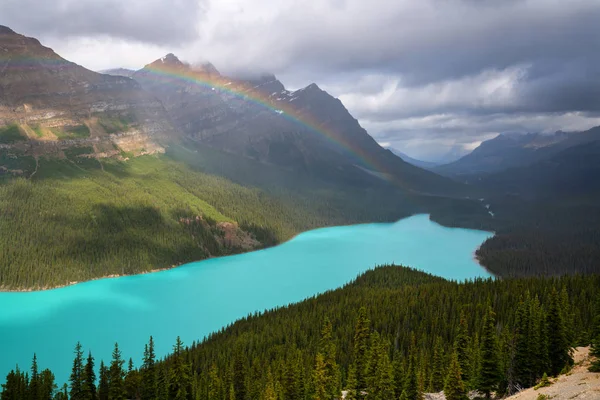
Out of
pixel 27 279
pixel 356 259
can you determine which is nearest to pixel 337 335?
pixel 27 279

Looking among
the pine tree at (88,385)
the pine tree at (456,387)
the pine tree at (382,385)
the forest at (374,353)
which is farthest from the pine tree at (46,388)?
the pine tree at (456,387)

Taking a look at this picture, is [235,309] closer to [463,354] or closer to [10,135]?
[463,354]

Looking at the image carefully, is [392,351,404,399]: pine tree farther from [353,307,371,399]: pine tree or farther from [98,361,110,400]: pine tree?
[98,361,110,400]: pine tree

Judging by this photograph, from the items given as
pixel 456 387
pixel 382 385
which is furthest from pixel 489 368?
A: pixel 382 385

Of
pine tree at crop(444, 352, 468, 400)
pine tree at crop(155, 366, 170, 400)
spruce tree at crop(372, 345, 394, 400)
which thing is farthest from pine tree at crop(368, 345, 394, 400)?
pine tree at crop(155, 366, 170, 400)

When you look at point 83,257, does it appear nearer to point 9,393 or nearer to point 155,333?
point 155,333

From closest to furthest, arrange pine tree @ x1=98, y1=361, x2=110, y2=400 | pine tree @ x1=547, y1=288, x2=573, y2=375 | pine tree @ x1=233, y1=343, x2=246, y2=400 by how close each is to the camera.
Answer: pine tree @ x1=547, y1=288, x2=573, y2=375
pine tree @ x1=98, y1=361, x2=110, y2=400
pine tree @ x1=233, y1=343, x2=246, y2=400
